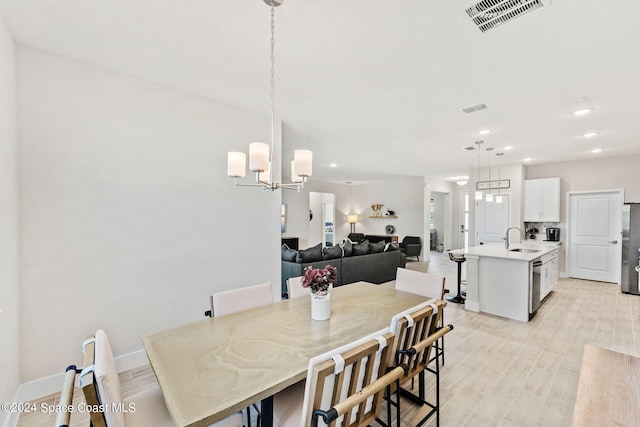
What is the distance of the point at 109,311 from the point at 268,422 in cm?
196

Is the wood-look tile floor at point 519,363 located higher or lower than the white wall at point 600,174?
lower

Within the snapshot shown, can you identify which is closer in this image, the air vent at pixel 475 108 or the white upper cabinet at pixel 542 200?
the air vent at pixel 475 108

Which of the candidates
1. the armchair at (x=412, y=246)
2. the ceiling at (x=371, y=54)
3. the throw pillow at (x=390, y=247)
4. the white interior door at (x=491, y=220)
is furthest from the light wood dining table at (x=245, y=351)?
the armchair at (x=412, y=246)

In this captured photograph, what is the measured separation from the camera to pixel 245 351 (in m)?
1.51

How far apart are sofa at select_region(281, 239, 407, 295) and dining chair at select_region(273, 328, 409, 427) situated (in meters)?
3.42

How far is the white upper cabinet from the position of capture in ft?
20.9

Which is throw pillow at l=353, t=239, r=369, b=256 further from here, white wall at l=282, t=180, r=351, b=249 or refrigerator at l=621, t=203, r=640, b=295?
refrigerator at l=621, t=203, r=640, b=295

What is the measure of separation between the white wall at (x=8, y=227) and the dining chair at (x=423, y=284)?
10.1 feet

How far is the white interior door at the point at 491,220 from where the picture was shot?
681cm

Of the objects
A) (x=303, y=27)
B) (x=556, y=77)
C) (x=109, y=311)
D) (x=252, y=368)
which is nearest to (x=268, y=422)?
(x=252, y=368)

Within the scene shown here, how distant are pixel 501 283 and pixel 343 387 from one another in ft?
12.5

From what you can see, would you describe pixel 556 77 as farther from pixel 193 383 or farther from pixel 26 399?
pixel 26 399

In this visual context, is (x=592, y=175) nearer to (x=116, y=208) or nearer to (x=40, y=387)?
(x=116, y=208)

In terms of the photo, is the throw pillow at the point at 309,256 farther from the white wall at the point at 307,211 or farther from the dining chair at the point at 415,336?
the white wall at the point at 307,211
